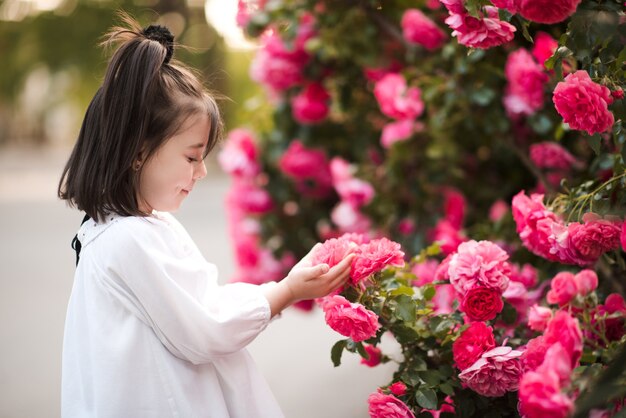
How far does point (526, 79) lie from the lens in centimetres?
202

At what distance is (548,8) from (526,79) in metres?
0.76

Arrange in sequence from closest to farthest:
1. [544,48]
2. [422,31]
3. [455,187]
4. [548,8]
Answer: [548,8] → [544,48] → [422,31] → [455,187]

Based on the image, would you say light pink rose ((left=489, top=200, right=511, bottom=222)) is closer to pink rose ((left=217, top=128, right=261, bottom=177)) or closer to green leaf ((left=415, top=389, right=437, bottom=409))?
pink rose ((left=217, top=128, right=261, bottom=177))

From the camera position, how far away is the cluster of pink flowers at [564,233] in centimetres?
144

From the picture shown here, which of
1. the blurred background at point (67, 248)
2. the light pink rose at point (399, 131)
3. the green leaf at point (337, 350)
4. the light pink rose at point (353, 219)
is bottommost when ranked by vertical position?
the blurred background at point (67, 248)

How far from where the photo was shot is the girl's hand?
1.50m

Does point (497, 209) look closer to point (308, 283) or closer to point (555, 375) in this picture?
point (308, 283)

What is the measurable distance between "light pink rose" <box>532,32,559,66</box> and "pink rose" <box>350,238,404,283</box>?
0.76 meters

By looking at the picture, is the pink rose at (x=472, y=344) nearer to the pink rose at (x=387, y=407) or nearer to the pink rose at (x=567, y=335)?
the pink rose at (x=387, y=407)

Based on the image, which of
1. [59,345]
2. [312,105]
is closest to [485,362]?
[312,105]

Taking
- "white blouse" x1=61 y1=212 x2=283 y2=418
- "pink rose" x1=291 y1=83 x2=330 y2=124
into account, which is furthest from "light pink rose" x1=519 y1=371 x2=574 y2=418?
"pink rose" x1=291 y1=83 x2=330 y2=124

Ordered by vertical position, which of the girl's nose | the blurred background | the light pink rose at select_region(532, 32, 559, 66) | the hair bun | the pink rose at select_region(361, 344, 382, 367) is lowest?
the blurred background

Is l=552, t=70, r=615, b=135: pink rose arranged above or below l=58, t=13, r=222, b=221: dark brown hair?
below

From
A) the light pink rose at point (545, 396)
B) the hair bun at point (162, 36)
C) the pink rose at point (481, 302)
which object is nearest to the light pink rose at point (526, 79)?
the pink rose at point (481, 302)
